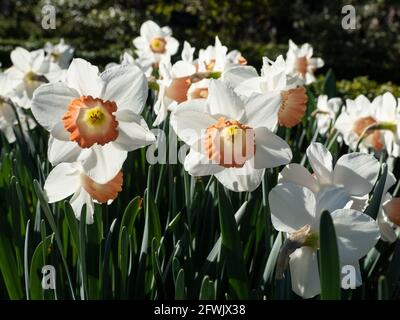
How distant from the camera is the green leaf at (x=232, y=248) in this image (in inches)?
48.8

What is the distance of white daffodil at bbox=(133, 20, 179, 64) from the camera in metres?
2.89

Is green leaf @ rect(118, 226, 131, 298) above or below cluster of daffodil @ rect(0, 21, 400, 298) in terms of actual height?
below

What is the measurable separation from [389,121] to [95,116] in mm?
1104

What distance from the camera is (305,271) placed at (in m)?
1.19

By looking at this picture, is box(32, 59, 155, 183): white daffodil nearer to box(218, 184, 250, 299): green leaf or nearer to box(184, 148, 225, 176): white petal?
box(184, 148, 225, 176): white petal

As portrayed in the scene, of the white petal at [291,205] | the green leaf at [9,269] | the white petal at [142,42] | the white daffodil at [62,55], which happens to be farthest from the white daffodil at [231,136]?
the white daffodil at [62,55]

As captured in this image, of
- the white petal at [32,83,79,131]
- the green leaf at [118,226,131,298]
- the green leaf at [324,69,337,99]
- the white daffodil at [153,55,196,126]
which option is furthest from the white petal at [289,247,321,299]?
the green leaf at [324,69,337,99]

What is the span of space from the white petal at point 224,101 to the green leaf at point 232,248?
0.15 meters

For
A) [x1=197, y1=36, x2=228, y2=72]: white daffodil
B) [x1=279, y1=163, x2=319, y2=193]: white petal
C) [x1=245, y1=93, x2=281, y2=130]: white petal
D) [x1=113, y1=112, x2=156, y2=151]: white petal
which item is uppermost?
[x1=197, y1=36, x2=228, y2=72]: white daffodil

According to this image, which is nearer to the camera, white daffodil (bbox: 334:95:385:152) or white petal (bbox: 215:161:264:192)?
white petal (bbox: 215:161:264:192)

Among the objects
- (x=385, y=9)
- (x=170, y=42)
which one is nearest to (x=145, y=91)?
(x=170, y=42)

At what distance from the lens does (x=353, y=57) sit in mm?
10508

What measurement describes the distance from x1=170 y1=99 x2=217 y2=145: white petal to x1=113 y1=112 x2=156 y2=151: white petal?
6cm

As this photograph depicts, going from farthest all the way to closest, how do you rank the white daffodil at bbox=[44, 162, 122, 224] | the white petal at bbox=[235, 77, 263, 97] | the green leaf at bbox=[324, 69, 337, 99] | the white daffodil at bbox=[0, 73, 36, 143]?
the green leaf at bbox=[324, 69, 337, 99]
the white daffodil at bbox=[0, 73, 36, 143]
the white petal at bbox=[235, 77, 263, 97]
the white daffodil at bbox=[44, 162, 122, 224]
